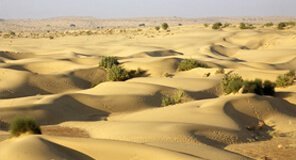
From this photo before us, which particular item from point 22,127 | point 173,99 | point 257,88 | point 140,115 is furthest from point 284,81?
point 22,127

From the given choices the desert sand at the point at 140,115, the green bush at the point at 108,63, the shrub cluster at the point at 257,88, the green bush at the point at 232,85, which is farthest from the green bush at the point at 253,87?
the green bush at the point at 108,63

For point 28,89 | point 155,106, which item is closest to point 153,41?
point 28,89

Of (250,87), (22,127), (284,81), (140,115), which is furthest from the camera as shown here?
(284,81)

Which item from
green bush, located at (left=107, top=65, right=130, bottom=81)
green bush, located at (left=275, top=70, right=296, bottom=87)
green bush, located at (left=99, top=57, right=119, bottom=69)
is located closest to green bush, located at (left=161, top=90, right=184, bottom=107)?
green bush, located at (left=107, top=65, right=130, bottom=81)

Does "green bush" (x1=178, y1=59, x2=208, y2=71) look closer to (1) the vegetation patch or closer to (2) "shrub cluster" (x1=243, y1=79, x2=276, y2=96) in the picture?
(1) the vegetation patch

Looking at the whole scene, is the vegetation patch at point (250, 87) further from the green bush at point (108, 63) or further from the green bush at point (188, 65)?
the green bush at point (108, 63)

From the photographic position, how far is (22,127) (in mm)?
11672

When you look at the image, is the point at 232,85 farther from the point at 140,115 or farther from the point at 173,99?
the point at 140,115

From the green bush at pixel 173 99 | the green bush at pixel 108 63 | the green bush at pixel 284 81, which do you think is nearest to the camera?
the green bush at pixel 173 99

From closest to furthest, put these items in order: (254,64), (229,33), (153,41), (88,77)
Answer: (88,77) < (254,64) < (153,41) < (229,33)

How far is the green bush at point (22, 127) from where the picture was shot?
11492 millimetres

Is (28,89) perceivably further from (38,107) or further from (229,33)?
(229,33)

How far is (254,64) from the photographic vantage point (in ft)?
104

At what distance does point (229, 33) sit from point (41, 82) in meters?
36.1
